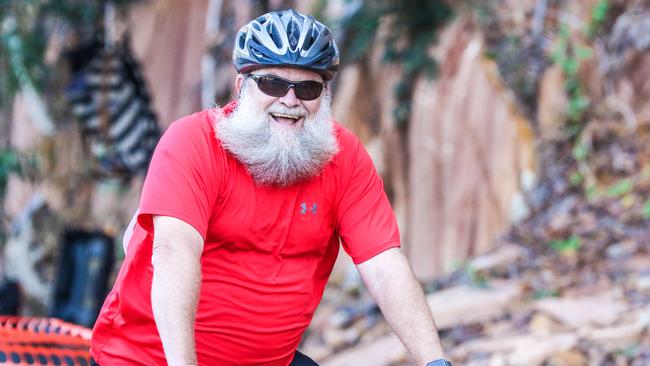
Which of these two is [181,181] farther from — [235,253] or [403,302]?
[403,302]

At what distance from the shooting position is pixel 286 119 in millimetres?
3215

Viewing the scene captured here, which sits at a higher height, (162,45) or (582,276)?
(162,45)

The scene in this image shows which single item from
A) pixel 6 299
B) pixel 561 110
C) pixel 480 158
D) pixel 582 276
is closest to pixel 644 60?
pixel 561 110

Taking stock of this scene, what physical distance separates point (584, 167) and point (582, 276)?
6.91ft

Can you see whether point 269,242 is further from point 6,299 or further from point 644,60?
point 644,60

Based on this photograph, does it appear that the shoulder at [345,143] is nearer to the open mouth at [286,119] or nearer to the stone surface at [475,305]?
the open mouth at [286,119]

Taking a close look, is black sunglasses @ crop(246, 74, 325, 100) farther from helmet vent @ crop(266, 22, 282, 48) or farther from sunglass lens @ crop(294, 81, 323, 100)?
helmet vent @ crop(266, 22, 282, 48)

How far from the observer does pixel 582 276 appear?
7910 millimetres

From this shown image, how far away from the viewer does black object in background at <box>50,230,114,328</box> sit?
9.26 meters

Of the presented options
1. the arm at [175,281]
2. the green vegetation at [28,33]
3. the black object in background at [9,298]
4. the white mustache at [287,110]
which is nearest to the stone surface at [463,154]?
the black object in background at [9,298]

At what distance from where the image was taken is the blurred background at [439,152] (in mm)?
7727

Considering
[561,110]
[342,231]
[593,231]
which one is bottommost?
[593,231]

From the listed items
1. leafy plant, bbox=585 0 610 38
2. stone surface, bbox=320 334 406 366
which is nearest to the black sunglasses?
stone surface, bbox=320 334 406 366

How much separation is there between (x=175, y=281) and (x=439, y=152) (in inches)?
321
